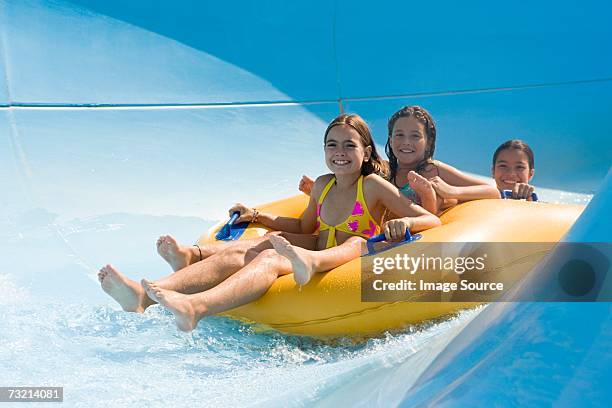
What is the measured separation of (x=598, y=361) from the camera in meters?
1.23

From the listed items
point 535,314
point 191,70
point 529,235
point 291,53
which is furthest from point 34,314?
point 291,53

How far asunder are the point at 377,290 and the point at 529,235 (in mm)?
564

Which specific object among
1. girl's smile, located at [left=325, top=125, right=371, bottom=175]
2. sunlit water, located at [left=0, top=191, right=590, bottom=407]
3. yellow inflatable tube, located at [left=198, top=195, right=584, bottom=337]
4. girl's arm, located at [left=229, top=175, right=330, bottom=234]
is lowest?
sunlit water, located at [left=0, top=191, right=590, bottom=407]

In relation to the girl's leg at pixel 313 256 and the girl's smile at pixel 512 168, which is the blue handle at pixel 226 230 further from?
the girl's smile at pixel 512 168

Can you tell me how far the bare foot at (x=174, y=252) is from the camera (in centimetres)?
282

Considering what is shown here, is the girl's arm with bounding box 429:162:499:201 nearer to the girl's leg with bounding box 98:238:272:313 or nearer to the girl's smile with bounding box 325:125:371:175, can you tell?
the girl's smile with bounding box 325:125:371:175

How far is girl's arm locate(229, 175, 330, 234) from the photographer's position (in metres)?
3.03

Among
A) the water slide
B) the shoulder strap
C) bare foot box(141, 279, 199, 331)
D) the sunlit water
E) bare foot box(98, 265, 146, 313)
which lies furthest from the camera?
the shoulder strap

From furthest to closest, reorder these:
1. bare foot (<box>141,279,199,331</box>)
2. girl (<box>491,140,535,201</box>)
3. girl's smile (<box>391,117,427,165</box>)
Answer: girl (<box>491,140,535,201</box>)
girl's smile (<box>391,117,427,165</box>)
bare foot (<box>141,279,199,331</box>)

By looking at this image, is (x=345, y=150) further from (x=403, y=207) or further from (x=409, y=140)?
(x=409, y=140)

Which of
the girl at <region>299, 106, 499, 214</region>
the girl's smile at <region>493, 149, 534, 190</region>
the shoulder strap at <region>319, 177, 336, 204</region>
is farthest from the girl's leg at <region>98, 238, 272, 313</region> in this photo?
the girl's smile at <region>493, 149, 534, 190</region>

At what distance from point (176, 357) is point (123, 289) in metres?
0.27

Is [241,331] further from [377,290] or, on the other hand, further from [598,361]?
[598,361]

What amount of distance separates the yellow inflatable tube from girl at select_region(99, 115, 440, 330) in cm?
6
